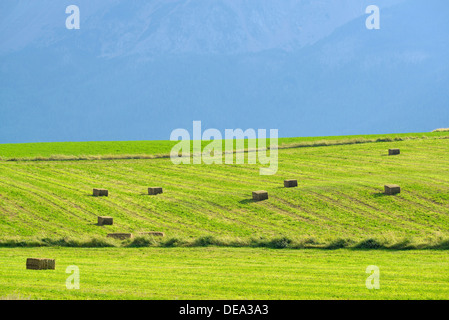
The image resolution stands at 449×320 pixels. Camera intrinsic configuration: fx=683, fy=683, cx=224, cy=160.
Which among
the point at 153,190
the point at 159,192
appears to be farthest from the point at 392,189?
the point at 153,190

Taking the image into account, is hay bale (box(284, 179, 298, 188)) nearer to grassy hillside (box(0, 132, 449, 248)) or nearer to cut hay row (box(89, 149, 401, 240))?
cut hay row (box(89, 149, 401, 240))

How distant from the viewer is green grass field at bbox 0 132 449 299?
21.6m

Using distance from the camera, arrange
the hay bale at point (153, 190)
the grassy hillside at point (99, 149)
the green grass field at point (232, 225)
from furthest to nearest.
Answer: the grassy hillside at point (99, 149) < the hay bale at point (153, 190) < the green grass field at point (232, 225)

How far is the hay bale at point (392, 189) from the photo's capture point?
4112 centimetres

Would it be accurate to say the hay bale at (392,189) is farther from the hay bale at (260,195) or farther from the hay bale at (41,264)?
the hay bale at (41,264)

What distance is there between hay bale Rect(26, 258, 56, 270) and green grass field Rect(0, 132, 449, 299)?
54 cm

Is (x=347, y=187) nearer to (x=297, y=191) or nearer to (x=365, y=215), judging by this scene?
(x=297, y=191)

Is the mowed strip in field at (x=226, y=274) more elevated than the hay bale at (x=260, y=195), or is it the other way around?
the hay bale at (x=260, y=195)

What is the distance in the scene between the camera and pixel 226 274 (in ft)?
78.3

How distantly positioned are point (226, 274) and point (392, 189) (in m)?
20.1

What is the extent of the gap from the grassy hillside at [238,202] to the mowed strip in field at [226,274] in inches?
93.7

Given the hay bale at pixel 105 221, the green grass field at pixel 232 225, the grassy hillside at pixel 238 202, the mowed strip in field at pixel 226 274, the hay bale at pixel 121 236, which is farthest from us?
the hay bale at pixel 105 221

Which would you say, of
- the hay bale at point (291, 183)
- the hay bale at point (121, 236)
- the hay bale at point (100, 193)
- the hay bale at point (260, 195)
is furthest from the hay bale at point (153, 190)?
the hay bale at point (121, 236)

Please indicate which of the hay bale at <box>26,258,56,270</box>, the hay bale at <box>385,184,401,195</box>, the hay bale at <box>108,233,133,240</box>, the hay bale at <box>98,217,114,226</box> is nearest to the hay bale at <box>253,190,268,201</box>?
the hay bale at <box>385,184,401,195</box>
